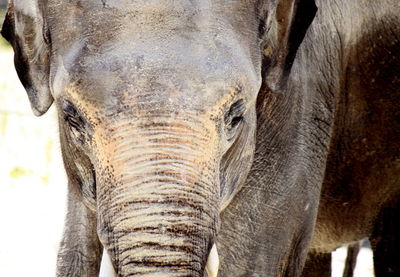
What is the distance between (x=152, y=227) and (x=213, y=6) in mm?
720

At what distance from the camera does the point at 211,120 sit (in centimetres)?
Answer: 430

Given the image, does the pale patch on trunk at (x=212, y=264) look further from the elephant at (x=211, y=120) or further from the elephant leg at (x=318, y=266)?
the elephant leg at (x=318, y=266)

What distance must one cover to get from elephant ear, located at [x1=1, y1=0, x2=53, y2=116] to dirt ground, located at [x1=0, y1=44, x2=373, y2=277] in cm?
300

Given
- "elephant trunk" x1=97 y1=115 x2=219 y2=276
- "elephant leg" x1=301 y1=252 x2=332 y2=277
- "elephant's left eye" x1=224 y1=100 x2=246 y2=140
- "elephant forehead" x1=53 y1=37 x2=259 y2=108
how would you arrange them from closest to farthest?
"elephant trunk" x1=97 y1=115 x2=219 y2=276 < "elephant forehead" x1=53 y1=37 x2=259 y2=108 < "elephant's left eye" x1=224 y1=100 x2=246 y2=140 < "elephant leg" x1=301 y1=252 x2=332 y2=277

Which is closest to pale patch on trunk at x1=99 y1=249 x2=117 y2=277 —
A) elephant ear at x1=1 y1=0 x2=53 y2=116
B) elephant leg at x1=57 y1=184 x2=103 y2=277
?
elephant ear at x1=1 y1=0 x2=53 y2=116

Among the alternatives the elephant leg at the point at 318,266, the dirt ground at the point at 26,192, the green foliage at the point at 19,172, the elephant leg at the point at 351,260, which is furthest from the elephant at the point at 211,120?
the green foliage at the point at 19,172

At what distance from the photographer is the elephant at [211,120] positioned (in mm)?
4203

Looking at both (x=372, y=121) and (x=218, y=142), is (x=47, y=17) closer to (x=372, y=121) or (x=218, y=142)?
(x=218, y=142)

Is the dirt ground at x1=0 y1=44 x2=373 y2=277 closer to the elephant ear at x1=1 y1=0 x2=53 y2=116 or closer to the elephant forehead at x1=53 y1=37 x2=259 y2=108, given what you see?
the elephant ear at x1=1 y1=0 x2=53 y2=116

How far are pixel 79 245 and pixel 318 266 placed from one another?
1927 millimetres

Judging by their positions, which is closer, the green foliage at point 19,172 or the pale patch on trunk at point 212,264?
the pale patch on trunk at point 212,264

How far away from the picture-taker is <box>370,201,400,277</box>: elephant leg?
6406 mm

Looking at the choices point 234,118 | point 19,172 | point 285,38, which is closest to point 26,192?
point 19,172

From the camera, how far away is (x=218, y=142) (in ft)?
14.4
